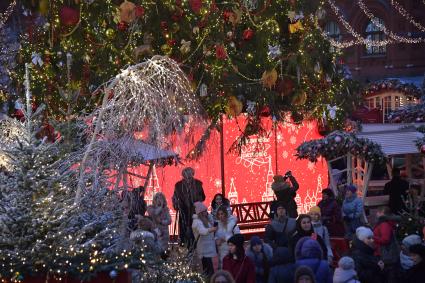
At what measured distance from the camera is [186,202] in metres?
16.5

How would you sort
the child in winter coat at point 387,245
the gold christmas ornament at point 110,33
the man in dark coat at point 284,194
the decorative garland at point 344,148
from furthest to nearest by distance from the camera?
1. the decorative garland at point 344,148
2. the man in dark coat at point 284,194
3. the gold christmas ornament at point 110,33
4. the child in winter coat at point 387,245

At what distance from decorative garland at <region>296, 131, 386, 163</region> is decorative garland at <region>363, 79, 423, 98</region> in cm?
1340

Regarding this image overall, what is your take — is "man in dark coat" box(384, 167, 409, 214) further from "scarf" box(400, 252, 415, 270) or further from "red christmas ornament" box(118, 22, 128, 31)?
"red christmas ornament" box(118, 22, 128, 31)

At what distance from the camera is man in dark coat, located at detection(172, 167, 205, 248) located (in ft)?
53.3

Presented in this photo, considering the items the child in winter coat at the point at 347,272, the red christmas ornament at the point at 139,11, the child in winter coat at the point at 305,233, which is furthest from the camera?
the red christmas ornament at the point at 139,11

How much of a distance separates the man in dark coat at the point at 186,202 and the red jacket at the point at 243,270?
3.60 meters

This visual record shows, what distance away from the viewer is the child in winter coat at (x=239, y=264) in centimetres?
1220

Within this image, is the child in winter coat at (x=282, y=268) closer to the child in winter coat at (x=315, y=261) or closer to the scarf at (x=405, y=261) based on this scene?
the child in winter coat at (x=315, y=261)

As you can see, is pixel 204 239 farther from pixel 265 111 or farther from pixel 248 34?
pixel 248 34

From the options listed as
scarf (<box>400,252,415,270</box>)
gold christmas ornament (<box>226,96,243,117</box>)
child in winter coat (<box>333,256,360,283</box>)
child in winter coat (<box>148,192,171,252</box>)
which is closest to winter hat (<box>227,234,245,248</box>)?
child in winter coat (<box>333,256,360,283</box>)

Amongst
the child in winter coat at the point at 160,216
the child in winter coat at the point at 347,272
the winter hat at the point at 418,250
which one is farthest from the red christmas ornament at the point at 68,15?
the winter hat at the point at 418,250

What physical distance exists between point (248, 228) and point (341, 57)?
4106mm

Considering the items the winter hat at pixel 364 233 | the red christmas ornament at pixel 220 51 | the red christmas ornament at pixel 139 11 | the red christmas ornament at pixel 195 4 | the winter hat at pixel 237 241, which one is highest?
the red christmas ornament at pixel 195 4

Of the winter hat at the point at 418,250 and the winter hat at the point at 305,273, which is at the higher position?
the winter hat at the point at 418,250
